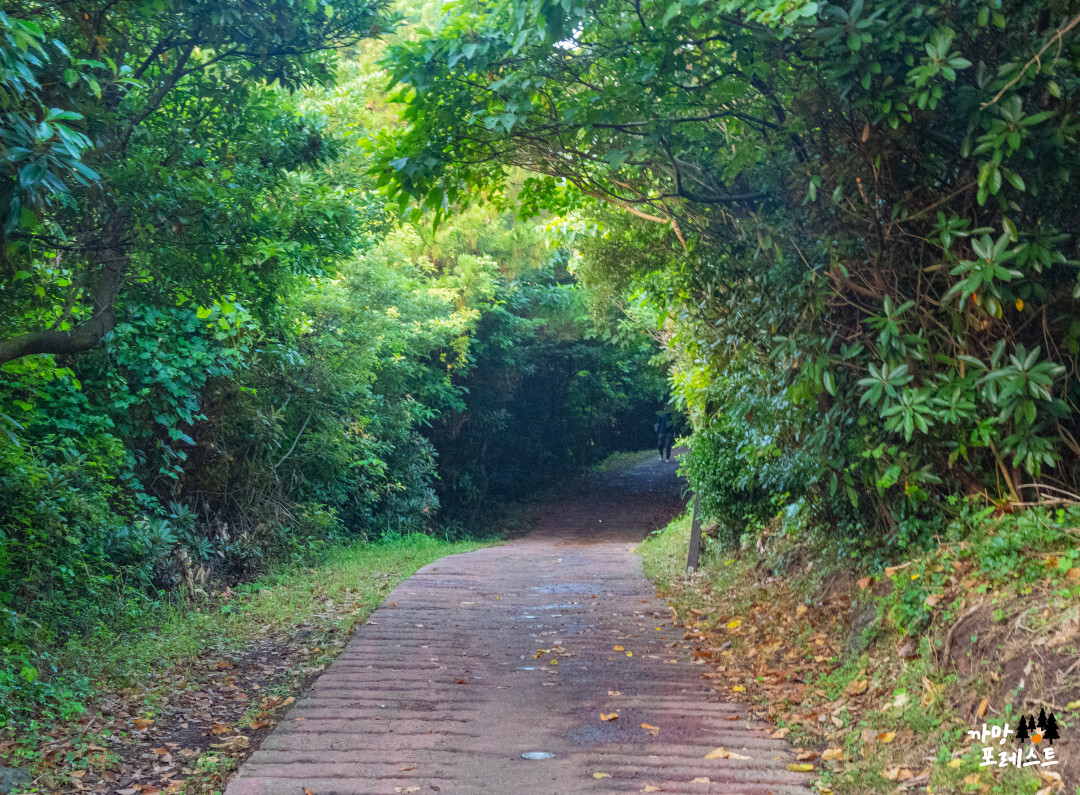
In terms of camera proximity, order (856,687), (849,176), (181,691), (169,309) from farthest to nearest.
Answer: (169,309) < (181,691) < (849,176) < (856,687)

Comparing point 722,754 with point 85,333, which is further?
point 85,333

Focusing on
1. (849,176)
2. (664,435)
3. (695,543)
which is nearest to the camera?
(849,176)

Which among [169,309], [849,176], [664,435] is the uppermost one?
[169,309]

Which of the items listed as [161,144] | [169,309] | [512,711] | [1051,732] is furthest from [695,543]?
[161,144]

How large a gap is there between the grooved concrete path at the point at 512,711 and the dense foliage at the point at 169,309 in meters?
1.78

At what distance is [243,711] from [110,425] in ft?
11.7

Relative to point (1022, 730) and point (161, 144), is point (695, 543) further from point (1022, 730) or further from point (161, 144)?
point (161, 144)

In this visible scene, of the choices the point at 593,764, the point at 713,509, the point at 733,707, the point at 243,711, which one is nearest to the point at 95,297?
the point at 243,711

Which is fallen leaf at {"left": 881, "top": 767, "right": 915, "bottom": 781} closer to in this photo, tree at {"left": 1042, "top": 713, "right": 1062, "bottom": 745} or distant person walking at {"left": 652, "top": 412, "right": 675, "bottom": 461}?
tree at {"left": 1042, "top": 713, "right": 1062, "bottom": 745}

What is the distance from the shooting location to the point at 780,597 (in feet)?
24.1

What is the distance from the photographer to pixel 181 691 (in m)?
5.43

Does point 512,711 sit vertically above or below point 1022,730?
below

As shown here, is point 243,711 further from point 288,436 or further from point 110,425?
point 288,436

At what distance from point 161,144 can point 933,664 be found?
5.98 metres
